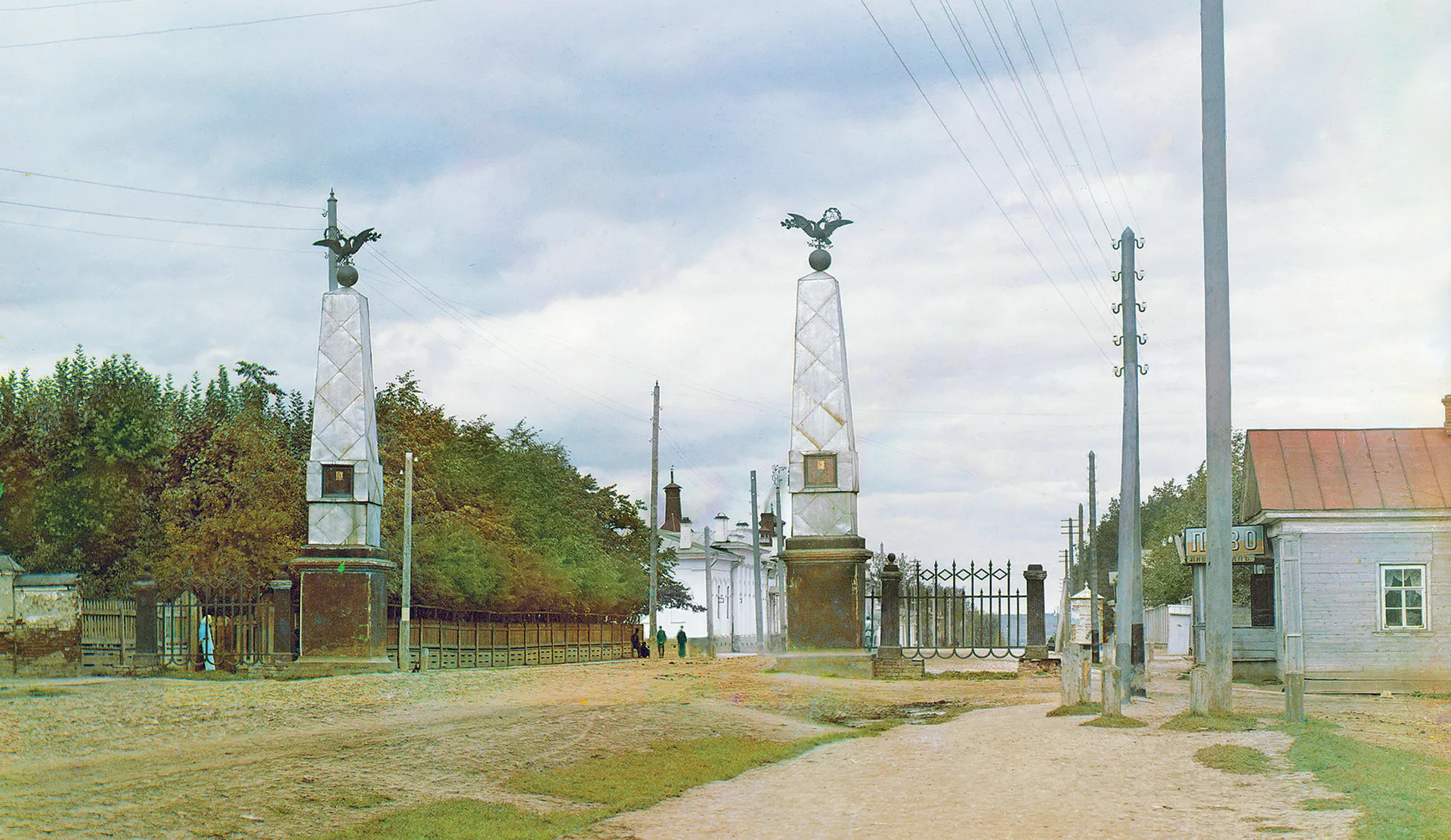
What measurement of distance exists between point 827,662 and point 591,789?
531 inches

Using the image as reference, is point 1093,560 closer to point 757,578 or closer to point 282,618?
point 757,578

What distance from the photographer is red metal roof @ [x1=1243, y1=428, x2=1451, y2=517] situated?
84.8 feet

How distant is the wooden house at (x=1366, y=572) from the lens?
25.5 meters

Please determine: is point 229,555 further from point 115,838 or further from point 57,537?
point 115,838

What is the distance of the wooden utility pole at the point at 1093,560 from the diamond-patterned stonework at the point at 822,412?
12.3 meters

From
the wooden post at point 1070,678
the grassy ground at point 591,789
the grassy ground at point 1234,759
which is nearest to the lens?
the grassy ground at point 591,789

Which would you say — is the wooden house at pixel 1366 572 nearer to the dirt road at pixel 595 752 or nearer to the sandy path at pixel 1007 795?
the dirt road at pixel 595 752

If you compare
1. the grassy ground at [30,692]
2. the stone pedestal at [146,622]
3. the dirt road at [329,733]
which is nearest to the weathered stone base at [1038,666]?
the dirt road at [329,733]

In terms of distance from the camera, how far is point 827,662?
24859 mm

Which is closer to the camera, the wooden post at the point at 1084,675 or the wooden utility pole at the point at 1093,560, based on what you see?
the wooden post at the point at 1084,675

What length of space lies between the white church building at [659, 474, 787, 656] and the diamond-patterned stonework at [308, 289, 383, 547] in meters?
34.7

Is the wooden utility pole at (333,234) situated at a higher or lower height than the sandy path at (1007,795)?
higher

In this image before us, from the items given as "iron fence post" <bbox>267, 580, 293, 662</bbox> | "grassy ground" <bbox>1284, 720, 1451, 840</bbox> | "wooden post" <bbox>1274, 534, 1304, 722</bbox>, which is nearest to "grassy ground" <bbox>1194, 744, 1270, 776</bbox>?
"grassy ground" <bbox>1284, 720, 1451, 840</bbox>

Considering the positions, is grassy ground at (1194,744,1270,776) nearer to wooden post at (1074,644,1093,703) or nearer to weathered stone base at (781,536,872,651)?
wooden post at (1074,644,1093,703)
